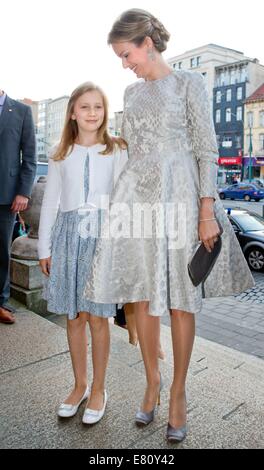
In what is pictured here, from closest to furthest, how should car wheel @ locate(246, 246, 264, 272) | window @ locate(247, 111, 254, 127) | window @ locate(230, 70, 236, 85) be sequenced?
car wheel @ locate(246, 246, 264, 272), window @ locate(247, 111, 254, 127), window @ locate(230, 70, 236, 85)

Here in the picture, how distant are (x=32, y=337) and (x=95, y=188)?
1415mm

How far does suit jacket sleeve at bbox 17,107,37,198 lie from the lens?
3.13 meters

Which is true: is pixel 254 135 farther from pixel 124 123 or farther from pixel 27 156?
pixel 124 123

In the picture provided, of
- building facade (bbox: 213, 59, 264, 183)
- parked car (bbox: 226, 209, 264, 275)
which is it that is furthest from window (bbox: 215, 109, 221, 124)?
parked car (bbox: 226, 209, 264, 275)

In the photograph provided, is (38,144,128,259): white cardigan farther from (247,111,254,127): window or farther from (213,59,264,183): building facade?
(247,111,254,127): window

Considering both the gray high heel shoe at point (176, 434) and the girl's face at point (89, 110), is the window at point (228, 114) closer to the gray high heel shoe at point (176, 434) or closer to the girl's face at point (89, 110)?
the girl's face at point (89, 110)

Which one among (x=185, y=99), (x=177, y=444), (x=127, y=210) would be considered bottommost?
(x=177, y=444)

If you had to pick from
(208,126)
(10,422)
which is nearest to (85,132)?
(208,126)

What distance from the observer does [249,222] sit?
984 cm

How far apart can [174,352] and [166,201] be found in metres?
0.68

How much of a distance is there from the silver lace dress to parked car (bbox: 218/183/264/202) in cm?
2706

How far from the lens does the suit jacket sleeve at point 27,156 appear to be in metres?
3.13

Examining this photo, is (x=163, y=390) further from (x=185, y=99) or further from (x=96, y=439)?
(x=185, y=99)
